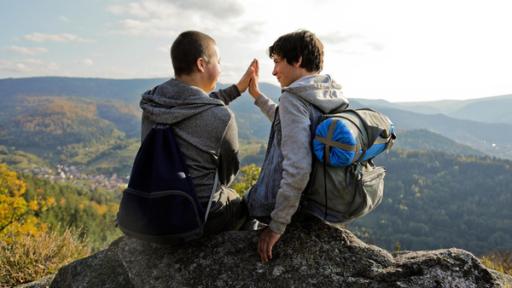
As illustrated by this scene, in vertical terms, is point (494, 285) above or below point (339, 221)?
below

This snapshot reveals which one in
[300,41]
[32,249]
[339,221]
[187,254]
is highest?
[300,41]

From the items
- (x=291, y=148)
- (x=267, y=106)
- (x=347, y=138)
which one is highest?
(x=267, y=106)

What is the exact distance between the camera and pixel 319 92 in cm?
331

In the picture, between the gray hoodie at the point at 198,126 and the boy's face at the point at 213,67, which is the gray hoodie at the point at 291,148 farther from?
the boy's face at the point at 213,67

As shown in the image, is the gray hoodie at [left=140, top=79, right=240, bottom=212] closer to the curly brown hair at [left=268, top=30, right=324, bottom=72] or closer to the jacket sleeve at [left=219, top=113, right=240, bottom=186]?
the jacket sleeve at [left=219, top=113, right=240, bottom=186]

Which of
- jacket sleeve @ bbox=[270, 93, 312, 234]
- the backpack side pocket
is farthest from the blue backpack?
the backpack side pocket

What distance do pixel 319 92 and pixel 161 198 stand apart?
4.99ft

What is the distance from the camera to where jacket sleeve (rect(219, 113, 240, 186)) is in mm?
3393

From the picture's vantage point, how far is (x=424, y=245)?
97312 millimetres

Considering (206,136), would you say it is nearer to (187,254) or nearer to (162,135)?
(162,135)

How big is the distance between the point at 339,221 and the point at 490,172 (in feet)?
576

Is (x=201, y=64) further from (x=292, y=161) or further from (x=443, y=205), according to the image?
(x=443, y=205)

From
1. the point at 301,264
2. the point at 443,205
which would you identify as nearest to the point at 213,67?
the point at 301,264

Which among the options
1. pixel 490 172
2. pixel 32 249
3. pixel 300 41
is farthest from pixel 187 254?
pixel 490 172
